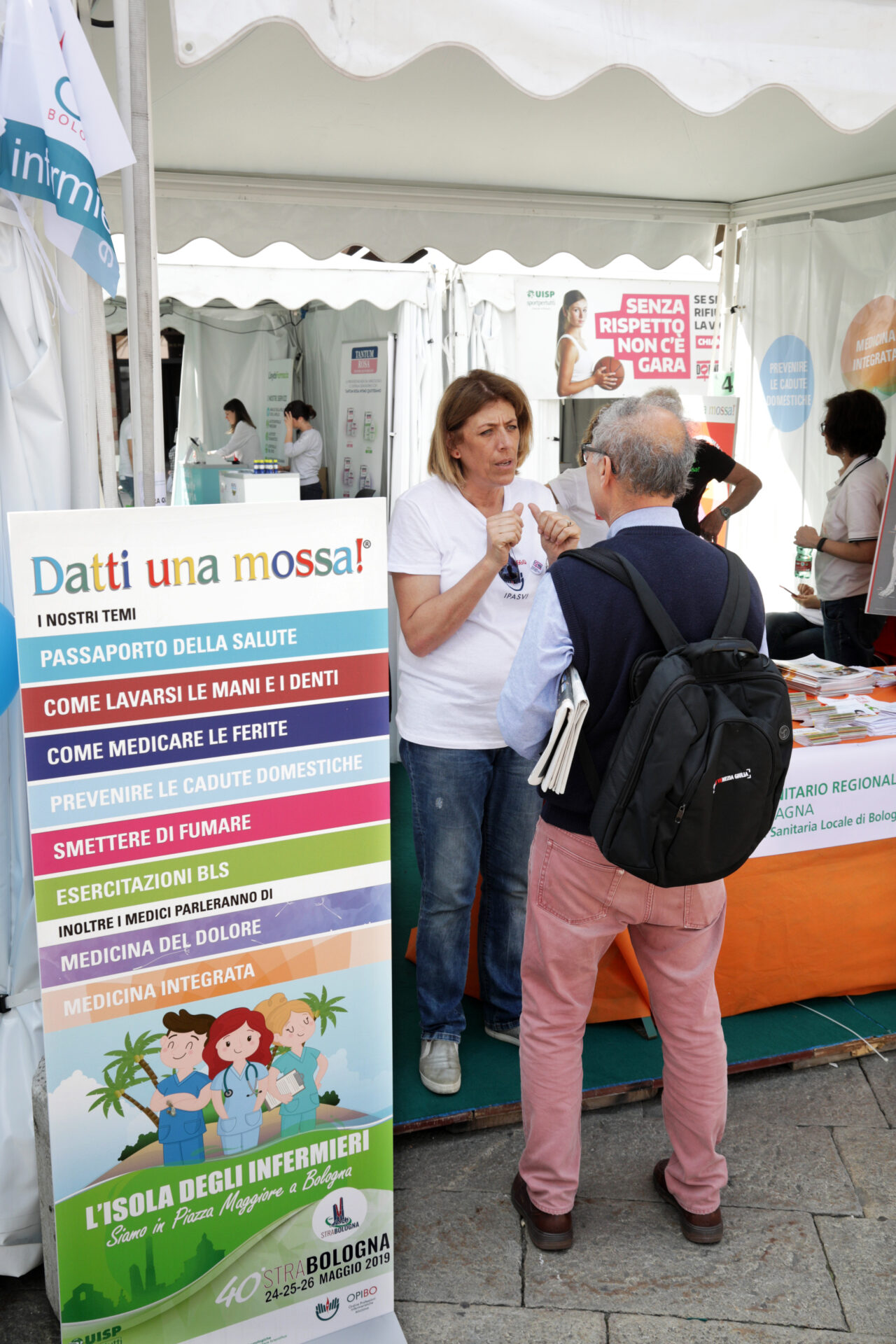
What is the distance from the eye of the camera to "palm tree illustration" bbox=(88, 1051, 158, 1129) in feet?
4.92

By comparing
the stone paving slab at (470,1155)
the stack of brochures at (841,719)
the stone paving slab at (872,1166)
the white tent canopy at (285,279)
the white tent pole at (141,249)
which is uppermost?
the white tent canopy at (285,279)

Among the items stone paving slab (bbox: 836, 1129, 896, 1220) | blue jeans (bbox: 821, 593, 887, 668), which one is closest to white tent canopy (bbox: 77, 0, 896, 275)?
blue jeans (bbox: 821, 593, 887, 668)

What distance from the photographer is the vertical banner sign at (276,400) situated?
947 centimetres

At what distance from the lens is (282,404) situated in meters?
9.56

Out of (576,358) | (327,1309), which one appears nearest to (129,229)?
(327,1309)

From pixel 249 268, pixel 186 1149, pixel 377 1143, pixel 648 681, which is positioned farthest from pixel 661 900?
pixel 249 268

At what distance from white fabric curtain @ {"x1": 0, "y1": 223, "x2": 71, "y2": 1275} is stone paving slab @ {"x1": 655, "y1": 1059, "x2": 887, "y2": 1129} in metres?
1.36

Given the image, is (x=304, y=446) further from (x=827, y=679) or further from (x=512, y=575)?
(x=512, y=575)

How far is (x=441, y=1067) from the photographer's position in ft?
7.90

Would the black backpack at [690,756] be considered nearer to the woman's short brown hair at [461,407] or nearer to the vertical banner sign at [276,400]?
the woman's short brown hair at [461,407]

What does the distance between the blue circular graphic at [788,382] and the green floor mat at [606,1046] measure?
285 centimetres

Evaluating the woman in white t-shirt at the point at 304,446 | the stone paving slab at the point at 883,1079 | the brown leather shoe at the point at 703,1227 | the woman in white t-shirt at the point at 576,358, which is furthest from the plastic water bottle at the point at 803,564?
the woman in white t-shirt at the point at 304,446

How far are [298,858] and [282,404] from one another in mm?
8502

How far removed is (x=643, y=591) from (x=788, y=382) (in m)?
3.53
